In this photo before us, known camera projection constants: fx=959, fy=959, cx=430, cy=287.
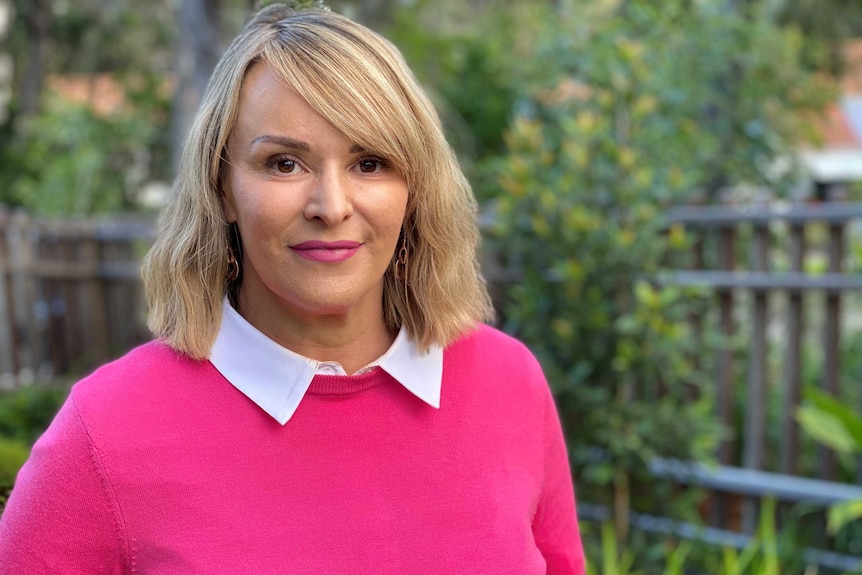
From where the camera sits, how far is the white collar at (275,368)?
139 centimetres

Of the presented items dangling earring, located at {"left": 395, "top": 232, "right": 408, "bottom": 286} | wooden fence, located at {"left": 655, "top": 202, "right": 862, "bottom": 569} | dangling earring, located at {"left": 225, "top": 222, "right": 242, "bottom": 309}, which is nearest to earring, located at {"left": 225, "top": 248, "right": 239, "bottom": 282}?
dangling earring, located at {"left": 225, "top": 222, "right": 242, "bottom": 309}

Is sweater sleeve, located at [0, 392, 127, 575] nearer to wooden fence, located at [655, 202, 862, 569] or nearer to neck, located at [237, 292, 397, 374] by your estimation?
neck, located at [237, 292, 397, 374]

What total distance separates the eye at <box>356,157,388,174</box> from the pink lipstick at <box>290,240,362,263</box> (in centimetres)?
11

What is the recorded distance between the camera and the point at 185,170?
1.47 metres

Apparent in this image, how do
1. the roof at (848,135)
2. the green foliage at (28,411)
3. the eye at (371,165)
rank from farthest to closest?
the roof at (848,135) < the green foliage at (28,411) < the eye at (371,165)

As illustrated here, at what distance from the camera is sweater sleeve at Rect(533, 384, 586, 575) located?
168 cm

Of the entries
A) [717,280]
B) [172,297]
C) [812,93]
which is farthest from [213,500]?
[812,93]

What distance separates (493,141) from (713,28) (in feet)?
11.9

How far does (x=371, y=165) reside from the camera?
1400 mm

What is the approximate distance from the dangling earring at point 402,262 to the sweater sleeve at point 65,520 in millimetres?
572

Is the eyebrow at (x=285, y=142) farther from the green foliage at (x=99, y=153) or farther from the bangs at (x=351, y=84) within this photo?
the green foliage at (x=99, y=153)

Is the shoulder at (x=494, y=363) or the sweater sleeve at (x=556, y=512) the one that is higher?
the shoulder at (x=494, y=363)

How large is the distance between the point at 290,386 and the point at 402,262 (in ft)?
1.07

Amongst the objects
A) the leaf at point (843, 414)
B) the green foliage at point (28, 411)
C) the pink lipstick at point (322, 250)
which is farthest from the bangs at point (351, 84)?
the green foliage at point (28, 411)
